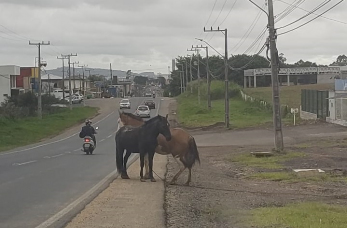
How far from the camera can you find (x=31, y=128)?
57688 millimetres

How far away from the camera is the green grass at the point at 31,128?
48.2 metres

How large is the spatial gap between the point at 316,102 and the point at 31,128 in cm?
2509

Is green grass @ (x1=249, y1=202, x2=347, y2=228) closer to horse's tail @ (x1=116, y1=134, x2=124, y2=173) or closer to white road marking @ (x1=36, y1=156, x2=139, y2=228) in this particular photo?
white road marking @ (x1=36, y1=156, x2=139, y2=228)

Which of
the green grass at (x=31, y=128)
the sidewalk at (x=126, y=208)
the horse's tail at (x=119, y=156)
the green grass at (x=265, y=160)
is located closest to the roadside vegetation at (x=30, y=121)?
the green grass at (x=31, y=128)

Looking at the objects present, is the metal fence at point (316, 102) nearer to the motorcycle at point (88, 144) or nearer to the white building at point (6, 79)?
the motorcycle at point (88, 144)

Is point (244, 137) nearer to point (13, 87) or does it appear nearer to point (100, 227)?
point (100, 227)

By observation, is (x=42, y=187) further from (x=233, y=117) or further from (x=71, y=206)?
(x=233, y=117)

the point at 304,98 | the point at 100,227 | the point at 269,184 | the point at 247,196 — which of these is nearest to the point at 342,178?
the point at 269,184

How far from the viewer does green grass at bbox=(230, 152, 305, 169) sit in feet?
80.1

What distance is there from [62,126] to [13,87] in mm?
34915

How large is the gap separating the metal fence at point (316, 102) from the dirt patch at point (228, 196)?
→ 29215 millimetres

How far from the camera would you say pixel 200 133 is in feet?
173

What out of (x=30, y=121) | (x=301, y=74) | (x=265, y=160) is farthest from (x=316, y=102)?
(x=301, y=74)

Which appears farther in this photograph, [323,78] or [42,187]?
[323,78]
